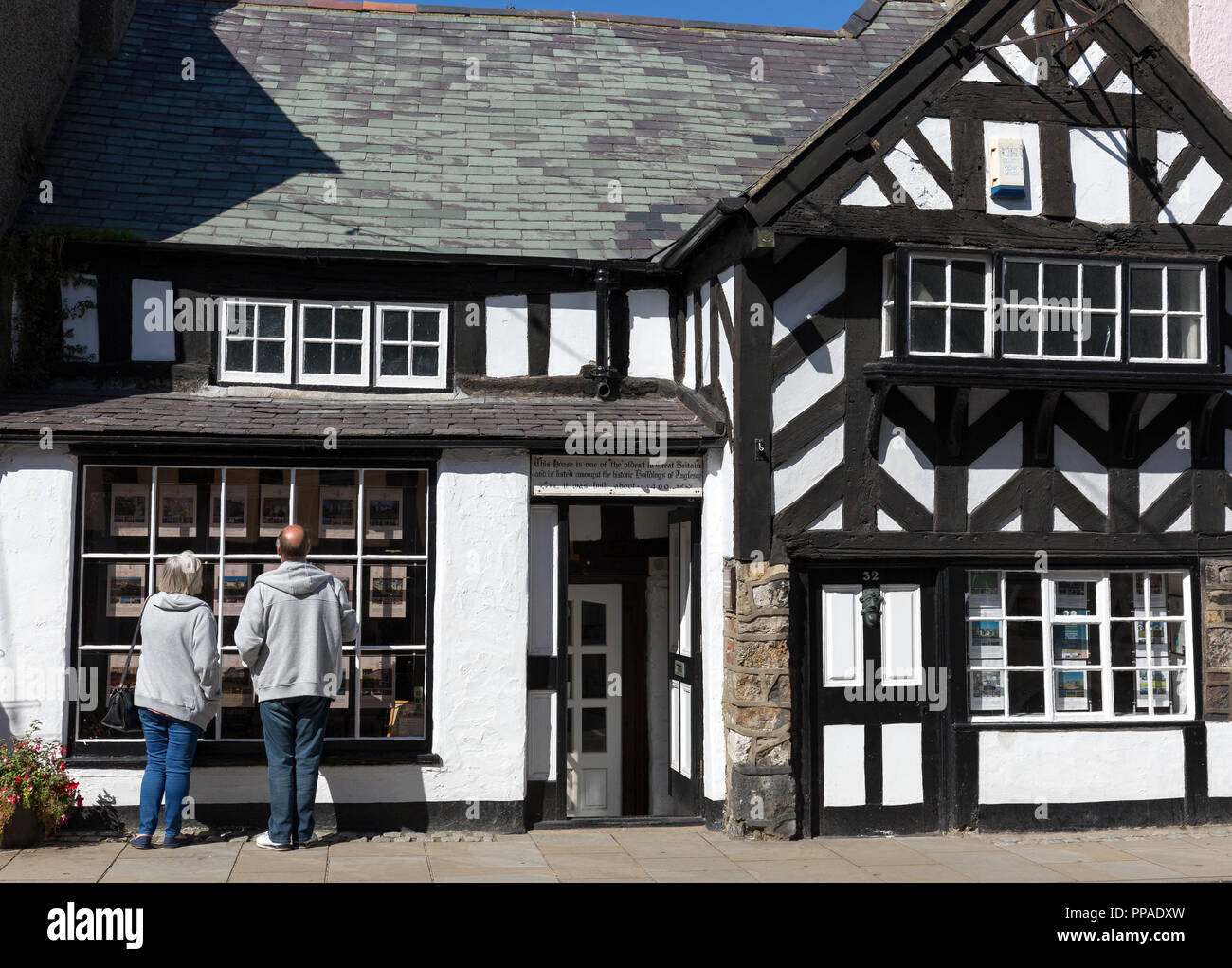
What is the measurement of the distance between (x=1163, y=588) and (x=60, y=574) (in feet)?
28.3

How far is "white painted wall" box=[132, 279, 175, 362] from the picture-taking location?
9.98 m

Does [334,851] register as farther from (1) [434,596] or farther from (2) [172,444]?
(2) [172,444]

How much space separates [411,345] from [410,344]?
12 mm

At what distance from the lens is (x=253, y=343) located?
10.1 metres

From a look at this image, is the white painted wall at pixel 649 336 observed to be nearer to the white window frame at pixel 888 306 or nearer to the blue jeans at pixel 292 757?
the white window frame at pixel 888 306

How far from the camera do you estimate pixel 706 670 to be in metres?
9.73

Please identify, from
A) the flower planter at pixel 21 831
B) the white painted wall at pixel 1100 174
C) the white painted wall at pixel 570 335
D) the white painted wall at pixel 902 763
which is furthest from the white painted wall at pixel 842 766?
the flower planter at pixel 21 831

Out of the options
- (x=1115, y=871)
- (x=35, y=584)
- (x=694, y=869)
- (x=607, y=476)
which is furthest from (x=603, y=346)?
(x=1115, y=871)

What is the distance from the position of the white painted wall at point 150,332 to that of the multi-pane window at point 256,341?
1.42ft

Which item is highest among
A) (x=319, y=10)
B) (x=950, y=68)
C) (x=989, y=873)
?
(x=319, y=10)

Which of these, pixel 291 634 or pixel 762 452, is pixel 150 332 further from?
pixel 762 452

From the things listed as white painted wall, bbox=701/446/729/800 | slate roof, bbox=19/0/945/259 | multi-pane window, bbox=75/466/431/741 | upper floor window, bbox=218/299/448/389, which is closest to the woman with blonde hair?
multi-pane window, bbox=75/466/431/741

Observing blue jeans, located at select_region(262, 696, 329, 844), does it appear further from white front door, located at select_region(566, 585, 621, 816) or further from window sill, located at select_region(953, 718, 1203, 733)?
window sill, located at select_region(953, 718, 1203, 733)

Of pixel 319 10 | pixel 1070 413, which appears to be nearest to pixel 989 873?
pixel 1070 413
